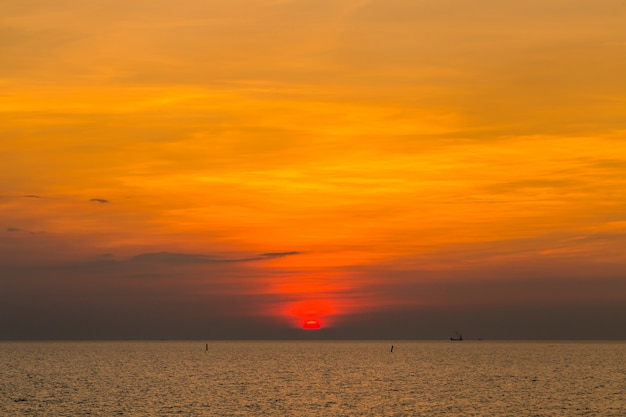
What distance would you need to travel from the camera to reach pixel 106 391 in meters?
147

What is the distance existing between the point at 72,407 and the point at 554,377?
12120cm

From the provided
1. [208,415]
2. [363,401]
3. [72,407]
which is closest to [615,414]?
[363,401]

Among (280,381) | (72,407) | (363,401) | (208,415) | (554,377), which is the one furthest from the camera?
(554,377)

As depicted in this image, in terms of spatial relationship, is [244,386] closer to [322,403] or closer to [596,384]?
[322,403]

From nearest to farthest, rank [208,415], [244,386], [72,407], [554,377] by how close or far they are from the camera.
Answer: [208,415], [72,407], [244,386], [554,377]

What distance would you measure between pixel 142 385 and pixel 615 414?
293ft

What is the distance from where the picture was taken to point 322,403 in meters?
123

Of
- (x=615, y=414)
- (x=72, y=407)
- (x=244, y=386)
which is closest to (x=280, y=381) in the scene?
(x=244, y=386)

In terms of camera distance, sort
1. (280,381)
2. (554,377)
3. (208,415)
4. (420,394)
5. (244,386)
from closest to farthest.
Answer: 1. (208,415)
2. (420,394)
3. (244,386)
4. (280,381)
5. (554,377)

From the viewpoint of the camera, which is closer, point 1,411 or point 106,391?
point 1,411

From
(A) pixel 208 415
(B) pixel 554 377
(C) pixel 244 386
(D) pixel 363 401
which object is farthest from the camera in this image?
(B) pixel 554 377

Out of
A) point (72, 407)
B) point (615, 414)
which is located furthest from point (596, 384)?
point (72, 407)

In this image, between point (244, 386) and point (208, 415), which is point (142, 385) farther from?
point (208, 415)

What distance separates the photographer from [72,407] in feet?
385
